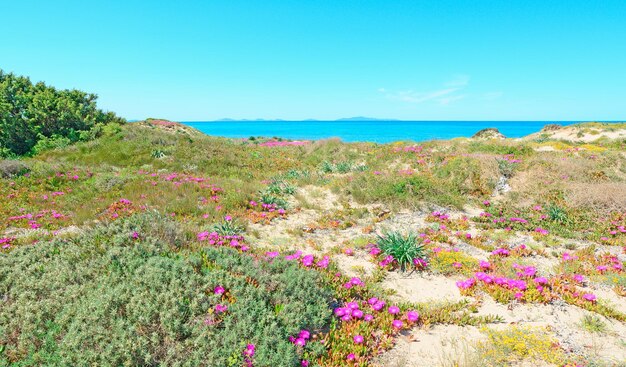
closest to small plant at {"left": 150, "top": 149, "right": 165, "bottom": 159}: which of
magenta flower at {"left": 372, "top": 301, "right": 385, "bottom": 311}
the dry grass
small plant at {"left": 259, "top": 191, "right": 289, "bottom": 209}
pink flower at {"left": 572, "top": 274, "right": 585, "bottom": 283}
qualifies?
small plant at {"left": 259, "top": 191, "right": 289, "bottom": 209}

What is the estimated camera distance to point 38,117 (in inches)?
910

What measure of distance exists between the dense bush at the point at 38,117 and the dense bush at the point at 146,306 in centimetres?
2208

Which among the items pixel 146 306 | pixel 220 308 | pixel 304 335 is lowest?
pixel 304 335

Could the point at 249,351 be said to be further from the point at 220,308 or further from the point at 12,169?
the point at 12,169

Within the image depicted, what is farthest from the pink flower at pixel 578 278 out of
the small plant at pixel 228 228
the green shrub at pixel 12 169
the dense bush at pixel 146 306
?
the green shrub at pixel 12 169

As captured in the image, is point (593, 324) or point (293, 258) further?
point (293, 258)

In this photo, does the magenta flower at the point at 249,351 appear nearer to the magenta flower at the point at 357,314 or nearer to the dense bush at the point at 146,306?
the dense bush at the point at 146,306

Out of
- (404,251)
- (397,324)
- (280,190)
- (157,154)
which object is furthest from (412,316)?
(157,154)

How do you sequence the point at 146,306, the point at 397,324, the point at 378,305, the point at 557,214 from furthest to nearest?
the point at 557,214 → the point at 378,305 → the point at 397,324 → the point at 146,306

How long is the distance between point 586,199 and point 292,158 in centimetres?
1719

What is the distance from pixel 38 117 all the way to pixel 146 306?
89.7 feet

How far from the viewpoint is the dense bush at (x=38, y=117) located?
22141 millimetres

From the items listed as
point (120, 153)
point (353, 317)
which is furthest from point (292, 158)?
point (353, 317)

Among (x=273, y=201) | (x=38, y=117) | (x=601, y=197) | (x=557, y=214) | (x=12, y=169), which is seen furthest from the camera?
(x=38, y=117)
